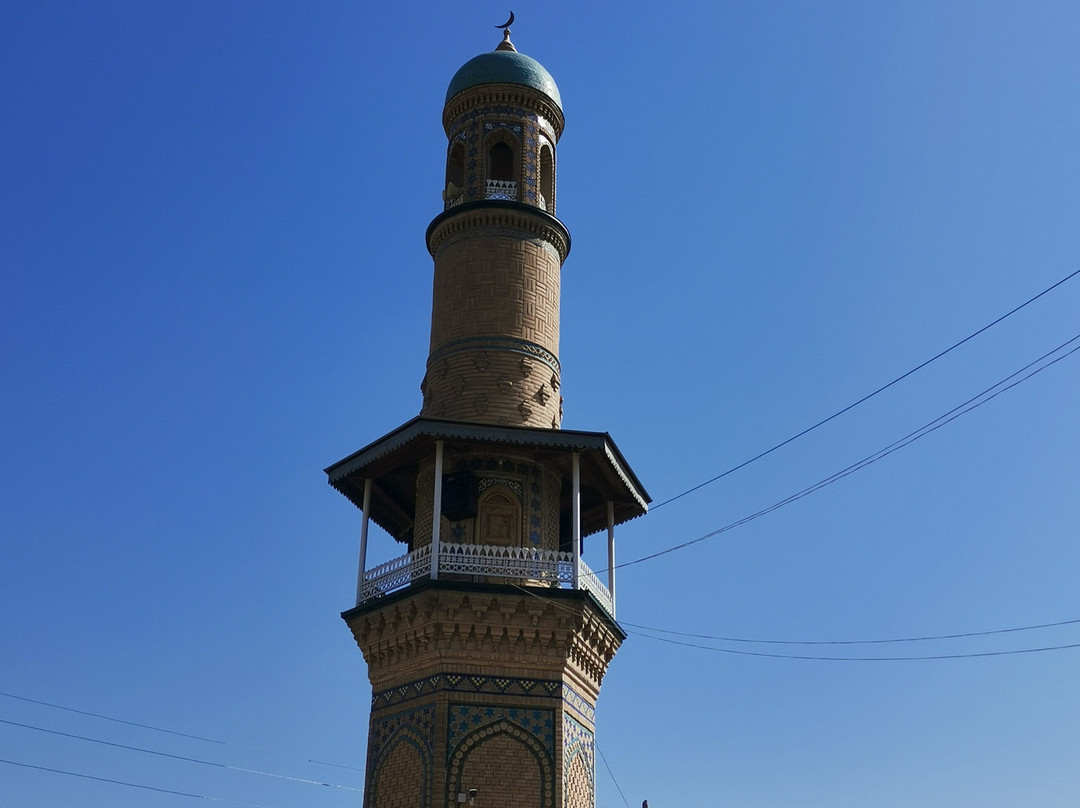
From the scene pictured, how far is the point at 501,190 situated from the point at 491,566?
837 centimetres

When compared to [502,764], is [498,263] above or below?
above

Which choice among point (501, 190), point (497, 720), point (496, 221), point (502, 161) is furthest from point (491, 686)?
point (502, 161)

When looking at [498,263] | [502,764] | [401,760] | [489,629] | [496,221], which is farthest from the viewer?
[496,221]

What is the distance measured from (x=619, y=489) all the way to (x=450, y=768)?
248 inches

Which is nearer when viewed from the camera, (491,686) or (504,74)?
(491,686)

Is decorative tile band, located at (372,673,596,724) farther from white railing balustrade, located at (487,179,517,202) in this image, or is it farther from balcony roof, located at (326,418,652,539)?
white railing balustrade, located at (487,179,517,202)

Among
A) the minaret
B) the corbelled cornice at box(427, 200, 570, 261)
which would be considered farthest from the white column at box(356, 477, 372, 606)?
the corbelled cornice at box(427, 200, 570, 261)

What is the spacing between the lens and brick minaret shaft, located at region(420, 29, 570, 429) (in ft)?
77.9

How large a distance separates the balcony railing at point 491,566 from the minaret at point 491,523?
4cm

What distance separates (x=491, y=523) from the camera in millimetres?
22312

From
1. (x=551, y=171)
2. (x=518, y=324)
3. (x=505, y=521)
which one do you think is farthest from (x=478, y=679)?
(x=551, y=171)

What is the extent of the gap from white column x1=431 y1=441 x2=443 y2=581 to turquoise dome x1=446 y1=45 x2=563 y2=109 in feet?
29.4

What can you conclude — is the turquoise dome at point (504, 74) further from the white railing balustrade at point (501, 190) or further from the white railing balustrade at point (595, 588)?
the white railing balustrade at point (595, 588)

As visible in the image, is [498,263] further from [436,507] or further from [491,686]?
[491,686]
